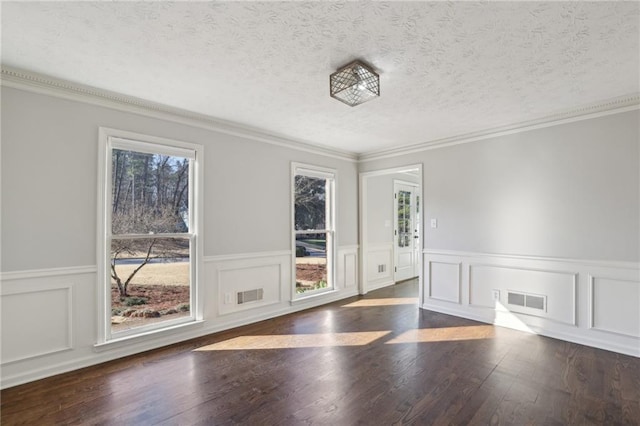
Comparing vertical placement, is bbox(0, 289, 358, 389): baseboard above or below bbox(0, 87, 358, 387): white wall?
below

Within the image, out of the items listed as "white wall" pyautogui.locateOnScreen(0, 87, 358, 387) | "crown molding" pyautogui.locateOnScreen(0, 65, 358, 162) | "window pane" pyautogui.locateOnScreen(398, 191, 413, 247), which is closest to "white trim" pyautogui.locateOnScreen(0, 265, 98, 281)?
"white wall" pyautogui.locateOnScreen(0, 87, 358, 387)

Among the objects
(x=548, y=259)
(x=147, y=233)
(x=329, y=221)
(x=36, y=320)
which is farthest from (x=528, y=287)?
(x=36, y=320)

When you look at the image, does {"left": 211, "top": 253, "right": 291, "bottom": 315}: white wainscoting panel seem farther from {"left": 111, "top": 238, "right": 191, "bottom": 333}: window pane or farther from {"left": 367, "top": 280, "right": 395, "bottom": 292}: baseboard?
{"left": 367, "top": 280, "right": 395, "bottom": 292}: baseboard

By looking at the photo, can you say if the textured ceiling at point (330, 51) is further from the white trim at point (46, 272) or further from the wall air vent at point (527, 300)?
the wall air vent at point (527, 300)

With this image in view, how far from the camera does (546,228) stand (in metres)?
3.54

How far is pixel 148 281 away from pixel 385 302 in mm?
3354

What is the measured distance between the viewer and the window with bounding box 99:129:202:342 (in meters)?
2.96

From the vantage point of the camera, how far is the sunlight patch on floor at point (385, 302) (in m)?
4.81

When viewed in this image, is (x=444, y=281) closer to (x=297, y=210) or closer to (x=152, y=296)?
(x=297, y=210)

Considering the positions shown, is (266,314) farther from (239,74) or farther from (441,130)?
(441,130)

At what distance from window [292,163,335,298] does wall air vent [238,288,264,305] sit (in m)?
0.61

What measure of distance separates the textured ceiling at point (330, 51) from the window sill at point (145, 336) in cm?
232

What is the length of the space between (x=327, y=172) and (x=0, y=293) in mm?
3884

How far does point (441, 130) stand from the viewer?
4051 millimetres
